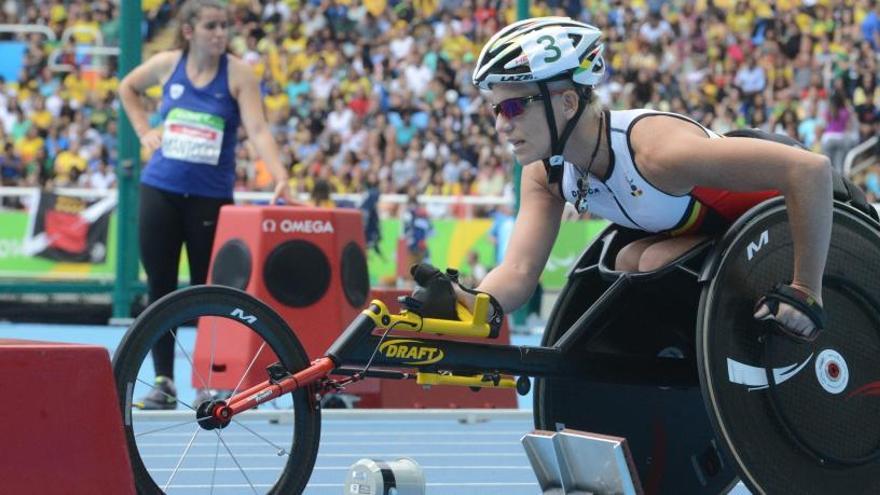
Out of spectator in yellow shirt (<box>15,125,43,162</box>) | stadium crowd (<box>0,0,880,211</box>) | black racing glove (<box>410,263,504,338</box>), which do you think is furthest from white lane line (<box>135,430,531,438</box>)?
spectator in yellow shirt (<box>15,125,43,162</box>)

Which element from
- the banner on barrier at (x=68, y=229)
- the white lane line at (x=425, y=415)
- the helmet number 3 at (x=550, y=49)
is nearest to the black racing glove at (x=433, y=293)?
the helmet number 3 at (x=550, y=49)

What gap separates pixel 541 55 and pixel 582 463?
119cm

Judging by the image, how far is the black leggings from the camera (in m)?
8.88

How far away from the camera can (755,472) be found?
4793mm

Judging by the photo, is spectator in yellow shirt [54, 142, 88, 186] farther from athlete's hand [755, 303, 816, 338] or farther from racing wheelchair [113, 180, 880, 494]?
athlete's hand [755, 303, 816, 338]

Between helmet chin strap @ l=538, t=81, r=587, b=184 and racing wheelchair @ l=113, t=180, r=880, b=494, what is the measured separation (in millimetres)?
385

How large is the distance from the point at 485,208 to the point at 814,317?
1436 centimetres

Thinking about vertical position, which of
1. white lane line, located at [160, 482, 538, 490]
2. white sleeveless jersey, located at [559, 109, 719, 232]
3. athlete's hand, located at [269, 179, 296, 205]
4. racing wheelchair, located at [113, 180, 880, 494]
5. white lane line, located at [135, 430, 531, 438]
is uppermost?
white sleeveless jersey, located at [559, 109, 719, 232]

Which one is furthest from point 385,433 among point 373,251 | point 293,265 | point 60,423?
point 373,251

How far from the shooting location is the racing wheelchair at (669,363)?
15.5ft

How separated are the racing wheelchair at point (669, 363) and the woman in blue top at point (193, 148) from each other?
11.9 ft

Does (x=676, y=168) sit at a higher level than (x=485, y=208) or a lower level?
higher

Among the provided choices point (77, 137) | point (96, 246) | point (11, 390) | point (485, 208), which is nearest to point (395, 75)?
point (77, 137)

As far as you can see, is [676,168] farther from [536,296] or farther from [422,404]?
[536,296]
